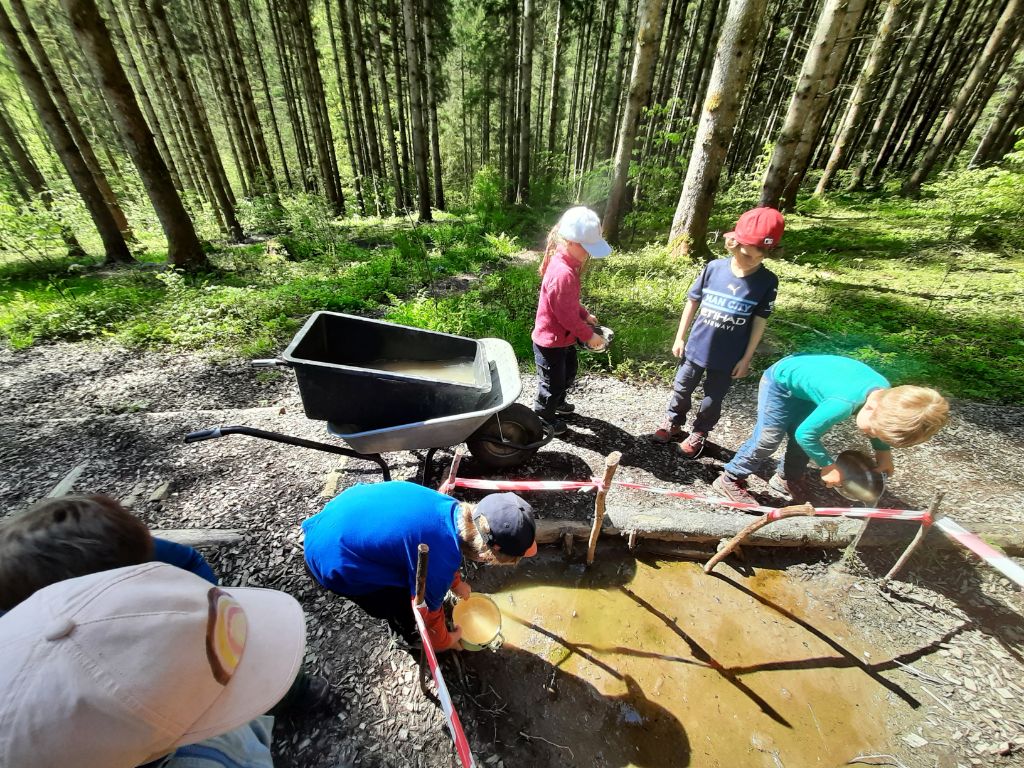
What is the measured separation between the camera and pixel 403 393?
276cm

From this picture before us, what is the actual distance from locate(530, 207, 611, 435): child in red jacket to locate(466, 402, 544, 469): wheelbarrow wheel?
1.70 ft

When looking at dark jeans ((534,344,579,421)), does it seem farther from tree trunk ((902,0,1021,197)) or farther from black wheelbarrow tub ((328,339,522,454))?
tree trunk ((902,0,1021,197))

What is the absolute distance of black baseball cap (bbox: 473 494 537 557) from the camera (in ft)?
5.71

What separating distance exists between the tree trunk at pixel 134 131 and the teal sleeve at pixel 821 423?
10.1 meters

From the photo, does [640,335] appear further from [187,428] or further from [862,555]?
[187,428]

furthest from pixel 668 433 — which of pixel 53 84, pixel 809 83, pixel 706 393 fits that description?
pixel 53 84

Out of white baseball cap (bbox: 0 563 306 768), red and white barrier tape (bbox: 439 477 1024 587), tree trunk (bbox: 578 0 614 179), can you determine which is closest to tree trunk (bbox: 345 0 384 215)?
tree trunk (bbox: 578 0 614 179)

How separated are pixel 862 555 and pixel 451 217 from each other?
1525 centimetres

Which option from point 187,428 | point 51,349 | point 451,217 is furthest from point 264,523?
point 451,217

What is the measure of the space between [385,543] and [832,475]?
287cm

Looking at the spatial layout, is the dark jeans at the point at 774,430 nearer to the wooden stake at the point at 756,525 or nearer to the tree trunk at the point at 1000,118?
the wooden stake at the point at 756,525

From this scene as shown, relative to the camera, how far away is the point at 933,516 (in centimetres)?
247

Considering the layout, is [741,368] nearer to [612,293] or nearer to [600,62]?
[612,293]

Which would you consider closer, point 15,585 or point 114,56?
point 15,585
